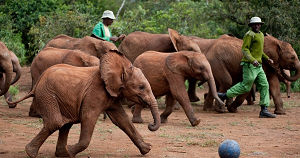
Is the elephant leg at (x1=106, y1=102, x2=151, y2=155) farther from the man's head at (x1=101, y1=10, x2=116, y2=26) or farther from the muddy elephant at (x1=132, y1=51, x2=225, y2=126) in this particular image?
the man's head at (x1=101, y1=10, x2=116, y2=26)

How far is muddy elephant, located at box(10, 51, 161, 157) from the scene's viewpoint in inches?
261

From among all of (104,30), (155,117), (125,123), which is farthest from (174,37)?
(155,117)

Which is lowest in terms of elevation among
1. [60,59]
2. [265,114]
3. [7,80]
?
[265,114]

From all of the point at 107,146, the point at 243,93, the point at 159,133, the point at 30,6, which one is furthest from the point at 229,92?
the point at 30,6

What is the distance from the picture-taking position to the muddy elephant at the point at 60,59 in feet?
35.0

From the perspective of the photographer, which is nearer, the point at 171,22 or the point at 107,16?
the point at 107,16

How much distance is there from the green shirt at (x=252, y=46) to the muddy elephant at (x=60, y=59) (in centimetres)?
318

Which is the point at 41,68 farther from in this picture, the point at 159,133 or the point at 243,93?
the point at 243,93

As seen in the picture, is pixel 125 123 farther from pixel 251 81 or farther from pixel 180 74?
pixel 251 81

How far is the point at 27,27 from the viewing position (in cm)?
2169

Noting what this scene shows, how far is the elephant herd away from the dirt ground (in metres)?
0.39

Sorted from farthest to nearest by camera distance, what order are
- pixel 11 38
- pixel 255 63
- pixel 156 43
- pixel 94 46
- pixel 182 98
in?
pixel 11 38
pixel 156 43
pixel 94 46
pixel 255 63
pixel 182 98

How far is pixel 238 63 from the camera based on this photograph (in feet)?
41.2

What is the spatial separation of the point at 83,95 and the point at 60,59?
4.65 m
